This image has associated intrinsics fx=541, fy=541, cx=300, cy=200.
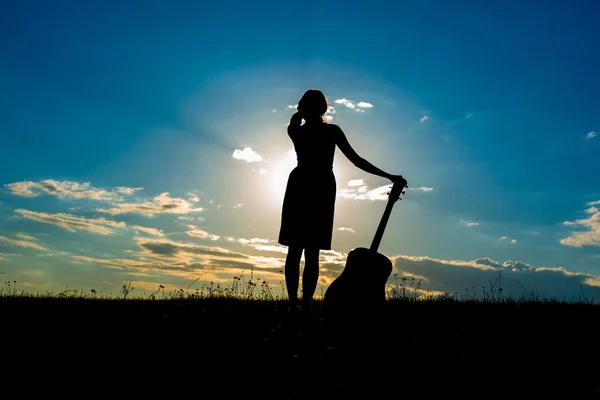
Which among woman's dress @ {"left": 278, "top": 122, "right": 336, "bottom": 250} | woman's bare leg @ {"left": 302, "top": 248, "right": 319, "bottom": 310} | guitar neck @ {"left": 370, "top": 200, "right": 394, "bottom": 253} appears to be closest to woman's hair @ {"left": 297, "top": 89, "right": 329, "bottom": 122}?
woman's dress @ {"left": 278, "top": 122, "right": 336, "bottom": 250}

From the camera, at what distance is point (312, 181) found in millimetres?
8148

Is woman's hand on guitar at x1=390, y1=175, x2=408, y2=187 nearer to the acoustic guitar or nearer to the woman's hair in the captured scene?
the acoustic guitar

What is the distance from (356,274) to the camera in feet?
25.8

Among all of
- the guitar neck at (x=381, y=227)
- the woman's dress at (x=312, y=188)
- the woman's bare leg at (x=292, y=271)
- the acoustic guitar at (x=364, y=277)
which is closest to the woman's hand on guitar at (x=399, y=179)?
the acoustic guitar at (x=364, y=277)

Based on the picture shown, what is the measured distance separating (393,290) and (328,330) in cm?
431

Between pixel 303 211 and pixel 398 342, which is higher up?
pixel 303 211

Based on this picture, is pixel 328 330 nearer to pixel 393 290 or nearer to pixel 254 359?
pixel 254 359

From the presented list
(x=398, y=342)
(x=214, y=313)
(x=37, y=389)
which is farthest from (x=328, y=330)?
(x=37, y=389)

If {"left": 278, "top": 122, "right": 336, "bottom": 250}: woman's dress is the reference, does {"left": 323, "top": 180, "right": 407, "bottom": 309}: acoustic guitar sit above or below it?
below

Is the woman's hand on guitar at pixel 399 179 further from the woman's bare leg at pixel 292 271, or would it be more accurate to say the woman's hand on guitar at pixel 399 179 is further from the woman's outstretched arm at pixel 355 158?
the woman's bare leg at pixel 292 271

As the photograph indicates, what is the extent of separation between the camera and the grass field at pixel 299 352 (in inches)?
201

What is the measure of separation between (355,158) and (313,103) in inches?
41.2

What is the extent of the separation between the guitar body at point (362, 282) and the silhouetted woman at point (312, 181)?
0.53m

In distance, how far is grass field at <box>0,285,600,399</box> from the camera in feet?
16.7
